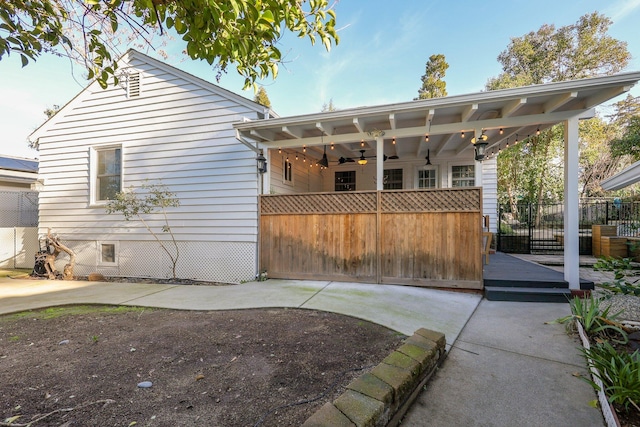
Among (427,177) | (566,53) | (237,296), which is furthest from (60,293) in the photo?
(566,53)

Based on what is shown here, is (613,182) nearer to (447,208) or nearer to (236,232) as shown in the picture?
(447,208)

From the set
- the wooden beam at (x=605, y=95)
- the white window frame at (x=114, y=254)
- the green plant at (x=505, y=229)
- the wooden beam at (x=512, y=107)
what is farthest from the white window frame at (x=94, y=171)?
the green plant at (x=505, y=229)

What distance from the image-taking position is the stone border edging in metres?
1.48

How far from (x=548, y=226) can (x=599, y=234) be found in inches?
109

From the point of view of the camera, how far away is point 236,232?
6.36m

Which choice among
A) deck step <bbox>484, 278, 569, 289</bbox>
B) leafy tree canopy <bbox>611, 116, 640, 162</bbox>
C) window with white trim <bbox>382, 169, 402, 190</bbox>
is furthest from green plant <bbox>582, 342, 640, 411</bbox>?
leafy tree canopy <bbox>611, 116, 640, 162</bbox>

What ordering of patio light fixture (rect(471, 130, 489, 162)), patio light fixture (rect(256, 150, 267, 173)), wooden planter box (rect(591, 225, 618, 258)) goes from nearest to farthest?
patio light fixture (rect(471, 130, 489, 162)), patio light fixture (rect(256, 150, 267, 173)), wooden planter box (rect(591, 225, 618, 258))

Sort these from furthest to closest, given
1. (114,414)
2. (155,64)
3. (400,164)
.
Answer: (400,164), (155,64), (114,414)

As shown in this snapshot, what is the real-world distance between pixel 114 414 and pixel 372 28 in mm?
10758

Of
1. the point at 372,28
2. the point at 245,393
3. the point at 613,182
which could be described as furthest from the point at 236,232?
the point at 613,182

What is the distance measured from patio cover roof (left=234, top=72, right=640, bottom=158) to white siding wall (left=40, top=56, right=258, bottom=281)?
1.08 meters

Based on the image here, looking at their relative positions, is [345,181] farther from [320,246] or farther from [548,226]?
[548,226]

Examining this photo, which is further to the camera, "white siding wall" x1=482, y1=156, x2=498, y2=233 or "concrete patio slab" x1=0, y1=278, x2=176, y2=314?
"white siding wall" x1=482, y1=156, x2=498, y2=233

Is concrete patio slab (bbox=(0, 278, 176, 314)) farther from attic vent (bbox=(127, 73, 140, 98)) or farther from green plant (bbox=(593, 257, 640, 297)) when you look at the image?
green plant (bbox=(593, 257, 640, 297))
